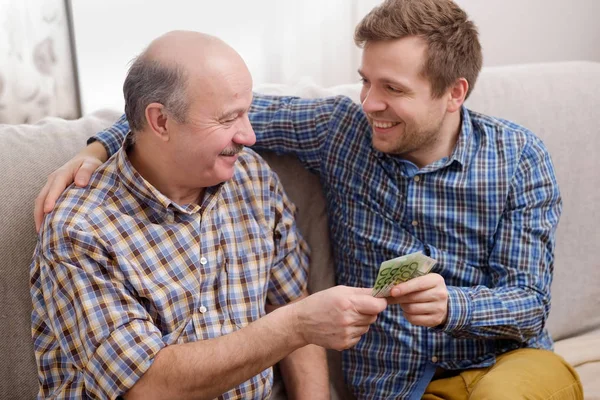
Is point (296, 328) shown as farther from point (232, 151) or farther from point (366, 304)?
point (232, 151)

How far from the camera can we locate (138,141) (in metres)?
1.51

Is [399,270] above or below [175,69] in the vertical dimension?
below

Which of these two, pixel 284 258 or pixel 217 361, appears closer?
pixel 217 361

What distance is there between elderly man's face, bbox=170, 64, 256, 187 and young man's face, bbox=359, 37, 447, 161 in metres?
0.33

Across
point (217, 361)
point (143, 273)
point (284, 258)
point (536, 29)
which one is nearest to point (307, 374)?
point (284, 258)

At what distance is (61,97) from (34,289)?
0.79m

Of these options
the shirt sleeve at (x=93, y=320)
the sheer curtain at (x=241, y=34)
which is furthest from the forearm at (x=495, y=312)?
the sheer curtain at (x=241, y=34)

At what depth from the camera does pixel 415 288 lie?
1.46 metres

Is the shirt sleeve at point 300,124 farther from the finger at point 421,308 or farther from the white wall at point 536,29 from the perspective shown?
the white wall at point 536,29

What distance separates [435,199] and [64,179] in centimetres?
81

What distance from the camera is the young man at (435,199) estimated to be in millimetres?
1657

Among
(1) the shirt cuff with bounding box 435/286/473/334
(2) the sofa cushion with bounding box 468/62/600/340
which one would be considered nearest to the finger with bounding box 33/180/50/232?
(1) the shirt cuff with bounding box 435/286/473/334

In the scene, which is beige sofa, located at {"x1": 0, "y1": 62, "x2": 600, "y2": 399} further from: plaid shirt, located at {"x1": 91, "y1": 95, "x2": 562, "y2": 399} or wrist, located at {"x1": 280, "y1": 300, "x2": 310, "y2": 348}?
wrist, located at {"x1": 280, "y1": 300, "x2": 310, "y2": 348}

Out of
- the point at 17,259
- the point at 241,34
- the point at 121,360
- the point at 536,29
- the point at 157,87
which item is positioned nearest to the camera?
the point at 121,360
